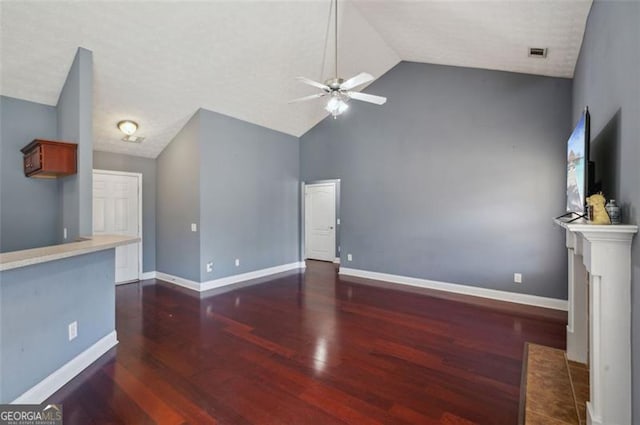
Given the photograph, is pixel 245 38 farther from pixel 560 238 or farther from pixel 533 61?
pixel 560 238

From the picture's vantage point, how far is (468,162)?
4473 millimetres

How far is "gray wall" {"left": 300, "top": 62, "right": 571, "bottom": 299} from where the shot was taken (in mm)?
3920

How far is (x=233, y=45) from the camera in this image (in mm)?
3705

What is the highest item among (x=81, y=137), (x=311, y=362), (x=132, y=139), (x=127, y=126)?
(x=127, y=126)

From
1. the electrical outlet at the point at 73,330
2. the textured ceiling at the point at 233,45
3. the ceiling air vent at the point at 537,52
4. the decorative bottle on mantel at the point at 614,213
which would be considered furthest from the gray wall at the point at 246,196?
the decorative bottle on mantel at the point at 614,213

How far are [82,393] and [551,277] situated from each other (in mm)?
5092

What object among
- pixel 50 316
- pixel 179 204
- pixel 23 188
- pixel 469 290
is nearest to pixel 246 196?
pixel 179 204

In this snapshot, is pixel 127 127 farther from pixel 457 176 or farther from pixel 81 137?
pixel 457 176

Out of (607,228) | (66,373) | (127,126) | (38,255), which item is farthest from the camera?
(127,126)

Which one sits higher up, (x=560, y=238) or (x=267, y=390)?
(x=560, y=238)

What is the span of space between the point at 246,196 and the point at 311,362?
11.5 feet

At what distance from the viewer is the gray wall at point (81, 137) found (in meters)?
3.14

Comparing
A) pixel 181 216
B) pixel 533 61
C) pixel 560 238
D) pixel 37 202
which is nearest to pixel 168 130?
pixel 181 216

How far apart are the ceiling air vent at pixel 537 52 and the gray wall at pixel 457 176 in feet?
2.16
